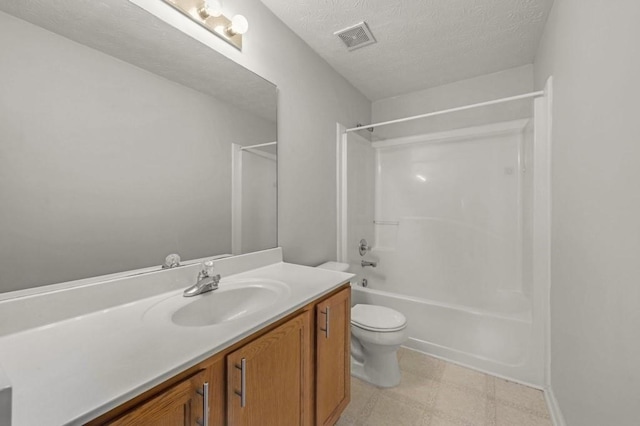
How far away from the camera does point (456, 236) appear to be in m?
2.45

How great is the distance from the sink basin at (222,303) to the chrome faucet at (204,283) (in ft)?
0.06

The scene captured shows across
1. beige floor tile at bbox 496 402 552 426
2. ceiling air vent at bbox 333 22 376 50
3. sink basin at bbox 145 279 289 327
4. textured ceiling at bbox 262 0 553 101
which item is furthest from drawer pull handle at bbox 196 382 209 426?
ceiling air vent at bbox 333 22 376 50

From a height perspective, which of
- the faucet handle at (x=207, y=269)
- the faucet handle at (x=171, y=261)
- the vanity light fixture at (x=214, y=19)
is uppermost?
the vanity light fixture at (x=214, y=19)

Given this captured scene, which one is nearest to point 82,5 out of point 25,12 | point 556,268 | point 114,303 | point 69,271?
point 25,12

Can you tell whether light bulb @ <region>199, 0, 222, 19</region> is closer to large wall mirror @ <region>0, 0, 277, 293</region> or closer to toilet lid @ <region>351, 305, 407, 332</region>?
large wall mirror @ <region>0, 0, 277, 293</region>

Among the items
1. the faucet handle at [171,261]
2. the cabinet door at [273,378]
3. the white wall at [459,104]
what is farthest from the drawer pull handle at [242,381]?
the white wall at [459,104]

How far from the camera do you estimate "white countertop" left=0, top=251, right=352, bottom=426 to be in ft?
1.53

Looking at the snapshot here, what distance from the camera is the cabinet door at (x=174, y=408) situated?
533 millimetres

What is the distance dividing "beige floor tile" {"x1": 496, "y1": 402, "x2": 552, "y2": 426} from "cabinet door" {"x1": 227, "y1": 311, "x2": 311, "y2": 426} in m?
1.16

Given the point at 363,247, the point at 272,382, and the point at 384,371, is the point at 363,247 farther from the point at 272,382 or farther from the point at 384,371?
the point at 272,382

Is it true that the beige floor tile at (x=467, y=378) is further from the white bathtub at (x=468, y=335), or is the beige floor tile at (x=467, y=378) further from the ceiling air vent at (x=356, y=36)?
the ceiling air vent at (x=356, y=36)

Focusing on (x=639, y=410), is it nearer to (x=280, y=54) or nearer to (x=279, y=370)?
(x=279, y=370)

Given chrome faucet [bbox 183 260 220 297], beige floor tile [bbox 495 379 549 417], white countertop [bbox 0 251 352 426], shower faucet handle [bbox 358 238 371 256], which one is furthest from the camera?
shower faucet handle [bbox 358 238 371 256]

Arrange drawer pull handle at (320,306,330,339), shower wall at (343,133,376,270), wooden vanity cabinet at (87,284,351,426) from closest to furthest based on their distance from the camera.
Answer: wooden vanity cabinet at (87,284,351,426) → drawer pull handle at (320,306,330,339) → shower wall at (343,133,376,270)
